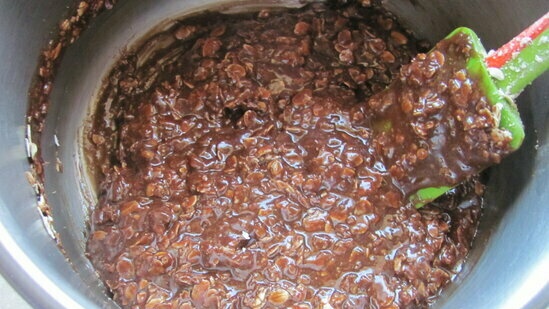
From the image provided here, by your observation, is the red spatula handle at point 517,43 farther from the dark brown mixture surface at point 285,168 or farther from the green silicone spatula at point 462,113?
the dark brown mixture surface at point 285,168

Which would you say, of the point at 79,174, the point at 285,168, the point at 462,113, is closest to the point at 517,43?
the point at 462,113

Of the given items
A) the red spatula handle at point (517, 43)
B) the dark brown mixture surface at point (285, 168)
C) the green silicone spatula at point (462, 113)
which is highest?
the red spatula handle at point (517, 43)

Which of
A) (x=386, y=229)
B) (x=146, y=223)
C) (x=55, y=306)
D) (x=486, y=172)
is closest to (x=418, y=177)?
(x=386, y=229)

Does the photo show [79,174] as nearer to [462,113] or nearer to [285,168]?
[285,168]

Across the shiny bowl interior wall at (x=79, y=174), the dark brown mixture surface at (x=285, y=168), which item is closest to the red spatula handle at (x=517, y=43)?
the dark brown mixture surface at (x=285, y=168)

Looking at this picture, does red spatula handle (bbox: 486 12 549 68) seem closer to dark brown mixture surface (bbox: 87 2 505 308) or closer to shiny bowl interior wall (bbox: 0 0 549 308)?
dark brown mixture surface (bbox: 87 2 505 308)

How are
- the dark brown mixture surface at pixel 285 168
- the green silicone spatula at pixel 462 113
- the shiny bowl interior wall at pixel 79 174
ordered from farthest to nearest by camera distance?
the dark brown mixture surface at pixel 285 168 < the green silicone spatula at pixel 462 113 < the shiny bowl interior wall at pixel 79 174

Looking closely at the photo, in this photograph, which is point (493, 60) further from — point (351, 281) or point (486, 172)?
point (351, 281)
